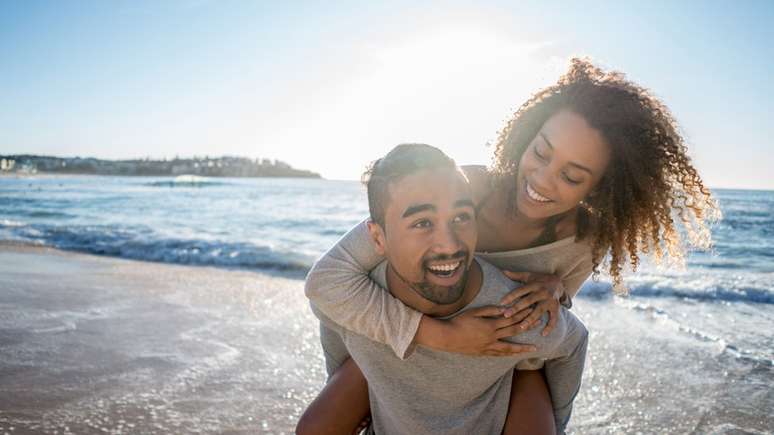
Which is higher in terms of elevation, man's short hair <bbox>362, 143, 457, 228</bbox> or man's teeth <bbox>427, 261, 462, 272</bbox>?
man's short hair <bbox>362, 143, 457, 228</bbox>

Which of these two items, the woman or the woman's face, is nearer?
the woman

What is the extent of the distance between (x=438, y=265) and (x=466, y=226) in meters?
0.20

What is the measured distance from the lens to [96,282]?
728cm

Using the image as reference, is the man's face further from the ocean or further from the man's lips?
the ocean

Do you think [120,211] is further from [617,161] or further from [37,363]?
[617,161]

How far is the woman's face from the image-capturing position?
3.04 metres

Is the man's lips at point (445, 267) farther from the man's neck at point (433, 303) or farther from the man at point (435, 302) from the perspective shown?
the man's neck at point (433, 303)

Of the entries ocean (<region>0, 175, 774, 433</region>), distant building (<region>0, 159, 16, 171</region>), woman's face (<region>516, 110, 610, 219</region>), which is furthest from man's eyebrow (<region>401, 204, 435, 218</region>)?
distant building (<region>0, 159, 16, 171</region>)

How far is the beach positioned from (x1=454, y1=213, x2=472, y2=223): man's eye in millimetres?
1854

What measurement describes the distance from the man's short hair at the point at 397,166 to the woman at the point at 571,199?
0.93ft

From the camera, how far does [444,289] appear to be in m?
2.36

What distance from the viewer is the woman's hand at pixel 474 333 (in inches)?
91.3

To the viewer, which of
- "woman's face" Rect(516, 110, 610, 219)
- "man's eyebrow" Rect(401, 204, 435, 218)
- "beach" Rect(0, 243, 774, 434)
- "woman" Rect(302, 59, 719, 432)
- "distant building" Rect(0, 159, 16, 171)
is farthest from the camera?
"distant building" Rect(0, 159, 16, 171)

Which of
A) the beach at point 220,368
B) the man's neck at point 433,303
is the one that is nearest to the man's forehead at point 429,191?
the man's neck at point 433,303
